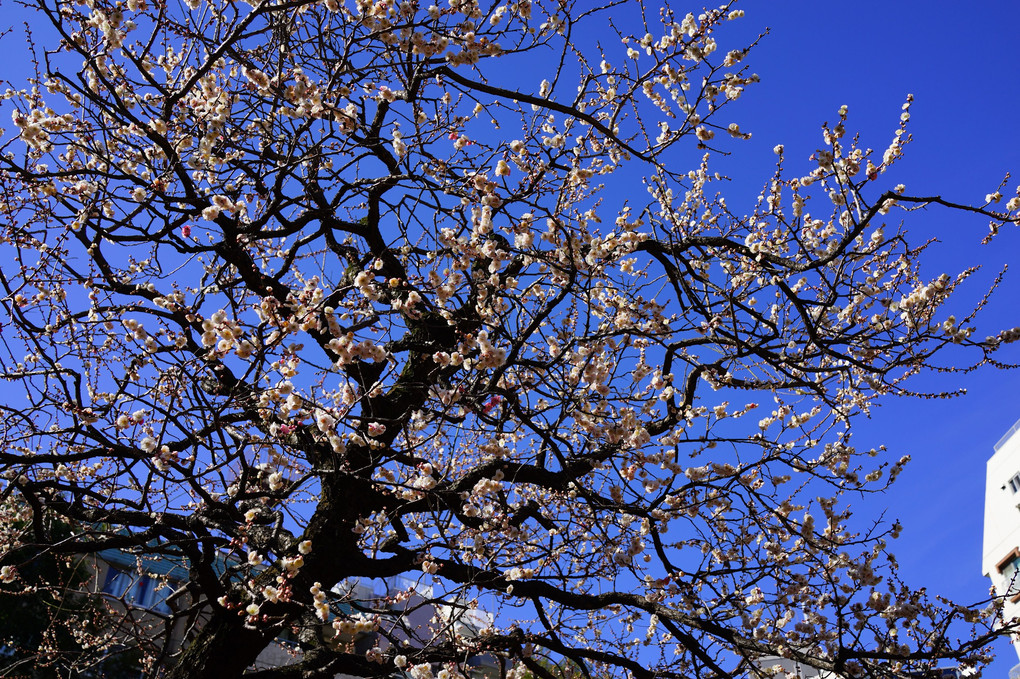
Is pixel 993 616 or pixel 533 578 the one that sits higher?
pixel 533 578

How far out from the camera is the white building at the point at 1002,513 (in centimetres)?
2428

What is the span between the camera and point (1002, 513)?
1026 inches

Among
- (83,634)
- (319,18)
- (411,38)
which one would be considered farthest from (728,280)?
(83,634)

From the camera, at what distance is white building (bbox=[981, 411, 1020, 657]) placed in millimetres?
24281

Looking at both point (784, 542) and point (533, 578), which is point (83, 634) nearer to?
point (533, 578)

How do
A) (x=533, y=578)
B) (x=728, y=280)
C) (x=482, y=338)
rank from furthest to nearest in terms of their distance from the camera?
(x=728, y=280) < (x=533, y=578) < (x=482, y=338)

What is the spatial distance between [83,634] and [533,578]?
484 cm

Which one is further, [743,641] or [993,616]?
[993,616]

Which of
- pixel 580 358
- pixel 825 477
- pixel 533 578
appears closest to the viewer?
pixel 533 578

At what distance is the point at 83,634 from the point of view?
22.6 feet

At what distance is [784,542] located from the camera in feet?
19.8

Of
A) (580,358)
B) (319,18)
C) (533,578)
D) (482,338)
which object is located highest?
(319,18)

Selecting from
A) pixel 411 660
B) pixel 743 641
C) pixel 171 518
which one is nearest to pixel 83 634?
pixel 171 518

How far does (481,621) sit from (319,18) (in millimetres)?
5738
